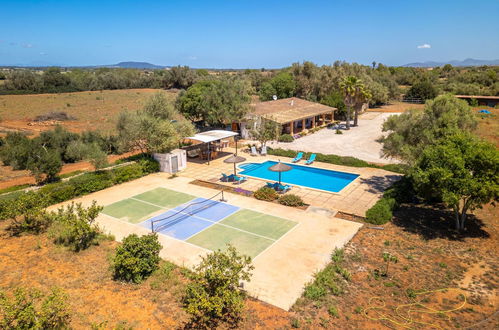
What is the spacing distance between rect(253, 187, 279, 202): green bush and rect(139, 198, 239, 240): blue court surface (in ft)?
6.19

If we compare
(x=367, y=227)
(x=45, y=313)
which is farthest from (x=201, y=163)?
(x=45, y=313)

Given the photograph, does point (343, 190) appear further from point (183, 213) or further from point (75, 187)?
point (75, 187)

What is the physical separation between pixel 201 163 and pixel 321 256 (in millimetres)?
15485

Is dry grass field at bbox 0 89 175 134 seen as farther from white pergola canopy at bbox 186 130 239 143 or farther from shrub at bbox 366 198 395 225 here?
shrub at bbox 366 198 395 225

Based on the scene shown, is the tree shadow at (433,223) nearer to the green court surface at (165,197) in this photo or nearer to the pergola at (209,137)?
the green court surface at (165,197)

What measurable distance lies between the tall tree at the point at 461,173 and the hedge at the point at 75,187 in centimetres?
1728

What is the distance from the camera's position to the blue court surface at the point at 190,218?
15062 mm

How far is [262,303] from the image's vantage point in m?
10.1

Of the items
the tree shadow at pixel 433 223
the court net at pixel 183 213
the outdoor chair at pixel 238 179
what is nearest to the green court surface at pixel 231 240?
the court net at pixel 183 213

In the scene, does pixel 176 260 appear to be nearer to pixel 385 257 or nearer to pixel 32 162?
pixel 385 257

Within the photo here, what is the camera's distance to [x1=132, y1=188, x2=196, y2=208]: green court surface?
18328mm

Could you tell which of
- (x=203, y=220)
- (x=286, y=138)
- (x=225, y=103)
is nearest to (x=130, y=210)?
(x=203, y=220)

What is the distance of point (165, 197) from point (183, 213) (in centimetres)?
280

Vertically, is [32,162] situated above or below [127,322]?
above
